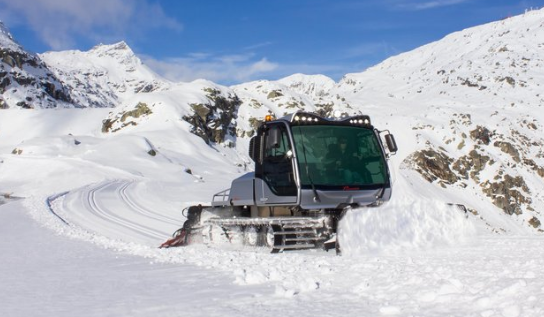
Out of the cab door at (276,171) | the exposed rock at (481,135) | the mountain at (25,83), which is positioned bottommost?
the cab door at (276,171)

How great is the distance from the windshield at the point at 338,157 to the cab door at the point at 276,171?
0.23 metres

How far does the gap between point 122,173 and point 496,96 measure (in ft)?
255

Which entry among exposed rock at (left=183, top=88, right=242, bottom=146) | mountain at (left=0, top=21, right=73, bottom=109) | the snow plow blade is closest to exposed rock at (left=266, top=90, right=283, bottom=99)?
exposed rock at (left=183, top=88, right=242, bottom=146)

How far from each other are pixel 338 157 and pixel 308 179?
805mm

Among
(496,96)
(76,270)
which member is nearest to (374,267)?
(76,270)

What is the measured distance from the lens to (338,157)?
380 inches

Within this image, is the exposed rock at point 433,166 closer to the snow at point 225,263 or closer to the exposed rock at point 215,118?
the exposed rock at point 215,118

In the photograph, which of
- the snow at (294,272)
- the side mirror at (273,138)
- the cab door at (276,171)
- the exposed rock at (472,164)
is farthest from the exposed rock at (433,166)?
the side mirror at (273,138)

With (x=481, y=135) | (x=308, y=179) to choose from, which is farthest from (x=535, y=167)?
(x=308, y=179)

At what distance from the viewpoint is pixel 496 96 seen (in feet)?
315

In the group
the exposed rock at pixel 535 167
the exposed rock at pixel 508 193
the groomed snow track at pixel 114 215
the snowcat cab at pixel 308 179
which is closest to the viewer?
the snowcat cab at pixel 308 179

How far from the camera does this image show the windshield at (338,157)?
9391mm

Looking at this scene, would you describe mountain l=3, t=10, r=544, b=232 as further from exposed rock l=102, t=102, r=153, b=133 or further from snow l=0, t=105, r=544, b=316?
snow l=0, t=105, r=544, b=316

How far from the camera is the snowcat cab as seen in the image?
351 inches
